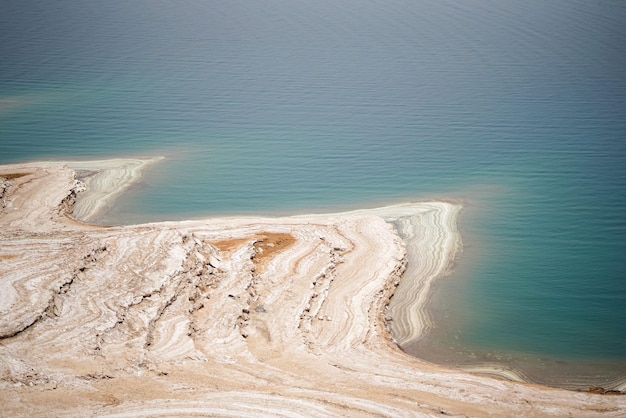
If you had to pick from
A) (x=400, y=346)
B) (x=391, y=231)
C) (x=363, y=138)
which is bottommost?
(x=400, y=346)

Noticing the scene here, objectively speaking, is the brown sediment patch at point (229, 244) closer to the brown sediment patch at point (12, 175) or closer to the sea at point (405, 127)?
the sea at point (405, 127)

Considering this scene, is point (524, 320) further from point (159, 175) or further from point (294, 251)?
point (159, 175)

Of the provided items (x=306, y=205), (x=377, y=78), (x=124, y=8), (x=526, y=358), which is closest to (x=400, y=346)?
(x=526, y=358)

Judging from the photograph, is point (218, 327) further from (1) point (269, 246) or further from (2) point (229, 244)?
(1) point (269, 246)

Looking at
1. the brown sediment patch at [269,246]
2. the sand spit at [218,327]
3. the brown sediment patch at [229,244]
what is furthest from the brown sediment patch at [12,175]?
the brown sediment patch at [269,246]

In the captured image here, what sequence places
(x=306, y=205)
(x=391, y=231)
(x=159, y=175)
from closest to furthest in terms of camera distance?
(x=391, y=231) → (x=306, y=205) → (x=159, y=175)

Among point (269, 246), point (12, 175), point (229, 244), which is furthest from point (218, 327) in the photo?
point (12, 175)

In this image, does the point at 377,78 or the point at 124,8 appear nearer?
the point at 377,78
